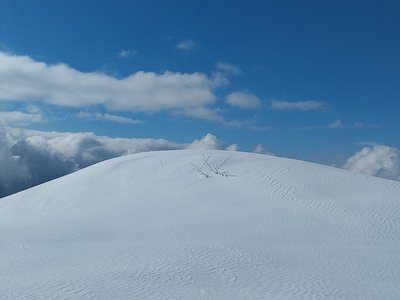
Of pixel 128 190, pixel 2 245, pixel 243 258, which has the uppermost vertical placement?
pixel 128 190

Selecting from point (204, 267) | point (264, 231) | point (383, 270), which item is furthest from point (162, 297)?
point (264, 231)

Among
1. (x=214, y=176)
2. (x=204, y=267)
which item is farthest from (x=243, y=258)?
(x=214, y=176)

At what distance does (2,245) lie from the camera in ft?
35.1

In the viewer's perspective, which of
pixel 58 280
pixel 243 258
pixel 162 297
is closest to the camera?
pixel 162 297

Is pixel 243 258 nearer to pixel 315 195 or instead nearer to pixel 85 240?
pixel 85 240

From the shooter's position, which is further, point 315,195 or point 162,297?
point 315,195

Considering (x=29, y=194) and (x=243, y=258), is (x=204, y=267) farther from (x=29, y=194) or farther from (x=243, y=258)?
(x=29, y=194)

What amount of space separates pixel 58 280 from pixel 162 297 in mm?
2017

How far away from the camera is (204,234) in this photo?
11164 millimetres

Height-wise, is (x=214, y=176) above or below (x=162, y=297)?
above

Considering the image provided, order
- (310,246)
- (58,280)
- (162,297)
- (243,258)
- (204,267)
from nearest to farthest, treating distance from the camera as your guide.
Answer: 1. (162,297)
2. (58,280)
3. (204,267)
4. (243,258)
5. (310,246)

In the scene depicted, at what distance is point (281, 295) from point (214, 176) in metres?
11.8

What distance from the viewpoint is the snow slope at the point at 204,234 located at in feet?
24.3

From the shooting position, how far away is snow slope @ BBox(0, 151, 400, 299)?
7422mm
